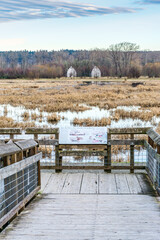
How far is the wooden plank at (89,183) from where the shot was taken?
21.7 ft

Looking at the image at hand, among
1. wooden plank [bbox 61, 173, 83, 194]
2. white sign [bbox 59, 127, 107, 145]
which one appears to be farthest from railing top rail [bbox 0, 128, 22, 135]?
wooden plank [bbox 61, 173, 83, 194]

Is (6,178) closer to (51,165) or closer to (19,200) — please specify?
(19,200)

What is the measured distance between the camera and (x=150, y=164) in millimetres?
7273

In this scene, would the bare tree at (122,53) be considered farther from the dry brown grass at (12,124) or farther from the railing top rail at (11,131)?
the railing top rail at (11,131)

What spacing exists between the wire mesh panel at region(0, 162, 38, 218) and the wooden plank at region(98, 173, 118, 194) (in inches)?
54.6

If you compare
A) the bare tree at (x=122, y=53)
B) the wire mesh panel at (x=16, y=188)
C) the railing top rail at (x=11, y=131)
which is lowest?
the wire mesh panel at (x=16, y=188)

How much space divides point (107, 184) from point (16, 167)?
105 inches

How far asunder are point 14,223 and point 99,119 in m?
18.3

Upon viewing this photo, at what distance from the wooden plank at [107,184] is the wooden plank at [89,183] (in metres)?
0.10

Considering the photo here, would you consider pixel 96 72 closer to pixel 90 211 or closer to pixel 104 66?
pixel 104 66

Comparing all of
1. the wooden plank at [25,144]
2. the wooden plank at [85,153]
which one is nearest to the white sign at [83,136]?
the wooden plank at [85,153]

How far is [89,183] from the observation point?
7.08m

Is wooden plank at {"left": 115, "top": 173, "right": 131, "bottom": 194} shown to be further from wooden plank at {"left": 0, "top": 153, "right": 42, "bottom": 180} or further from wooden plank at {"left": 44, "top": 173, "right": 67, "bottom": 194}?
wooden plank at {"left": 0, "top": 153, "right": 42, "bottom": 180}

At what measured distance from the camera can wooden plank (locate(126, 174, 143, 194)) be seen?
6.55 meters
